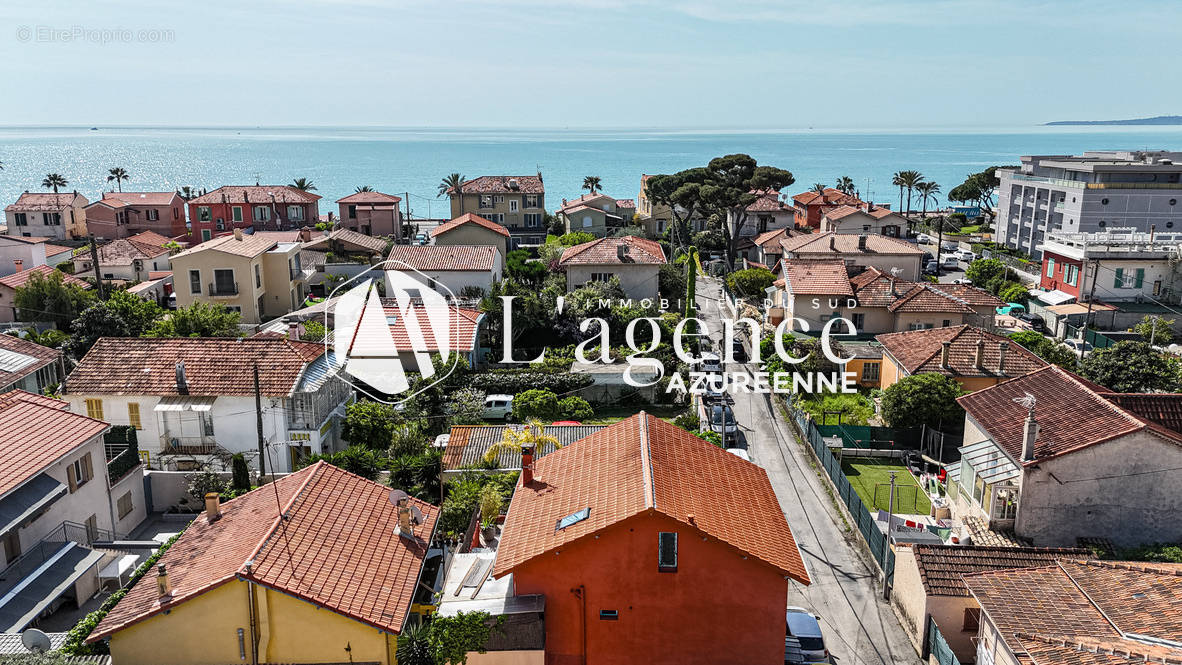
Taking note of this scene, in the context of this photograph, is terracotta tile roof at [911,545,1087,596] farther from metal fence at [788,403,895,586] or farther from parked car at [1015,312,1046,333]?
parked car at [1015,312,1046,333]

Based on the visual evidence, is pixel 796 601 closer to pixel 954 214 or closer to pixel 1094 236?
pixel 1094 236

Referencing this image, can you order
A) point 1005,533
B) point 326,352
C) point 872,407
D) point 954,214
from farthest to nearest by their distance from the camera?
point 954,214, point 872,407, point 326,352, point 1005,533

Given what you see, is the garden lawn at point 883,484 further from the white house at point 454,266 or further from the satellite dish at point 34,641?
the white house at point 454,266

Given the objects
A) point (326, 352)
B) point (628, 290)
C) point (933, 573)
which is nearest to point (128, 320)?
point (326, 352)

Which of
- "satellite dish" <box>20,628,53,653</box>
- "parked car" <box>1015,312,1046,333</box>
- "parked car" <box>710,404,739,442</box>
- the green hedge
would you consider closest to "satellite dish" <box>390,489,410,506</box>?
the green hedge

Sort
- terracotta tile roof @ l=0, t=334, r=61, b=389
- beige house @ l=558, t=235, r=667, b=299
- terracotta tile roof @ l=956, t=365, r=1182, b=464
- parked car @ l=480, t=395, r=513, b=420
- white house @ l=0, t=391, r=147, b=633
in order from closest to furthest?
1. white house @ l=0, t=391, r=147, b=633
2. terracotta tile roof @ l=956, t=365, r=1182, b=464
3. terracotta tile roof @ l=0, t=334, r=61, b=389
4. parked car @ l=480, t=395, r=513, b=420
5. beige house @ l=558, t=235, r=667, b=299

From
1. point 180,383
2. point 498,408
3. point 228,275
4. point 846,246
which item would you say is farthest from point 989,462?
point 228,275

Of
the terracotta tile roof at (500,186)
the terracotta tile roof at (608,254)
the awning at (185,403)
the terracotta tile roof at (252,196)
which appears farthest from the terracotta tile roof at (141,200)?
the awning at (185,403)

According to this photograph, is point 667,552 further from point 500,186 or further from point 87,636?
point 500,186
